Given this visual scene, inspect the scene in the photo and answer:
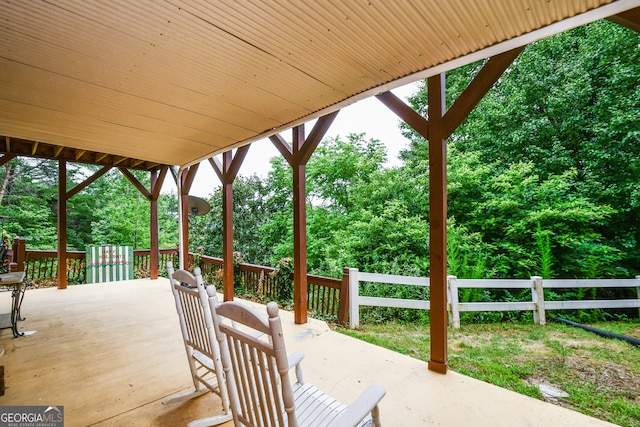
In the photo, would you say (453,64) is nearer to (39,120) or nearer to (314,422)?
(314,422)

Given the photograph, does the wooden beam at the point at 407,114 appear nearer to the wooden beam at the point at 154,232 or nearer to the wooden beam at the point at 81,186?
the wooden beam at the point at 154,232

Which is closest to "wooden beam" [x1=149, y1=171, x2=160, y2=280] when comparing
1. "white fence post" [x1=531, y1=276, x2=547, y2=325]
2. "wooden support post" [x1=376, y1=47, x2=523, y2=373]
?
"wooden support post" [x1=376, y1=47, x2=523, y2=373]

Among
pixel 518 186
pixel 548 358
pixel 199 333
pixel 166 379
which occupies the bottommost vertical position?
pixel 548 358

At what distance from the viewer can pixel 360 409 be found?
111 centimetres

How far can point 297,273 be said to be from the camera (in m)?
3.78

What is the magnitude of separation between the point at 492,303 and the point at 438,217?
270 cm

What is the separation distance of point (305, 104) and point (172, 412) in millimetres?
2842

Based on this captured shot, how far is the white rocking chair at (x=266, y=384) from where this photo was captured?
103 cm

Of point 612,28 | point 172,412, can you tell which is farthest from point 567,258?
point 172,412

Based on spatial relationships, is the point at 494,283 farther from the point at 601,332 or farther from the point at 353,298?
the point at 353,298

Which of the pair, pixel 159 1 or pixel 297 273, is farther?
pixel 297 273

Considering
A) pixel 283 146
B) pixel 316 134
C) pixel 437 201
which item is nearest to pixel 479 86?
pixel 437 201

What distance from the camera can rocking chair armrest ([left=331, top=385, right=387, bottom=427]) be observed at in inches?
40.8

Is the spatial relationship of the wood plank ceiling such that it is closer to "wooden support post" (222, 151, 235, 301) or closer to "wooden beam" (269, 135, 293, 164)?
"wooden beam" (269, 135, 293, 164)
